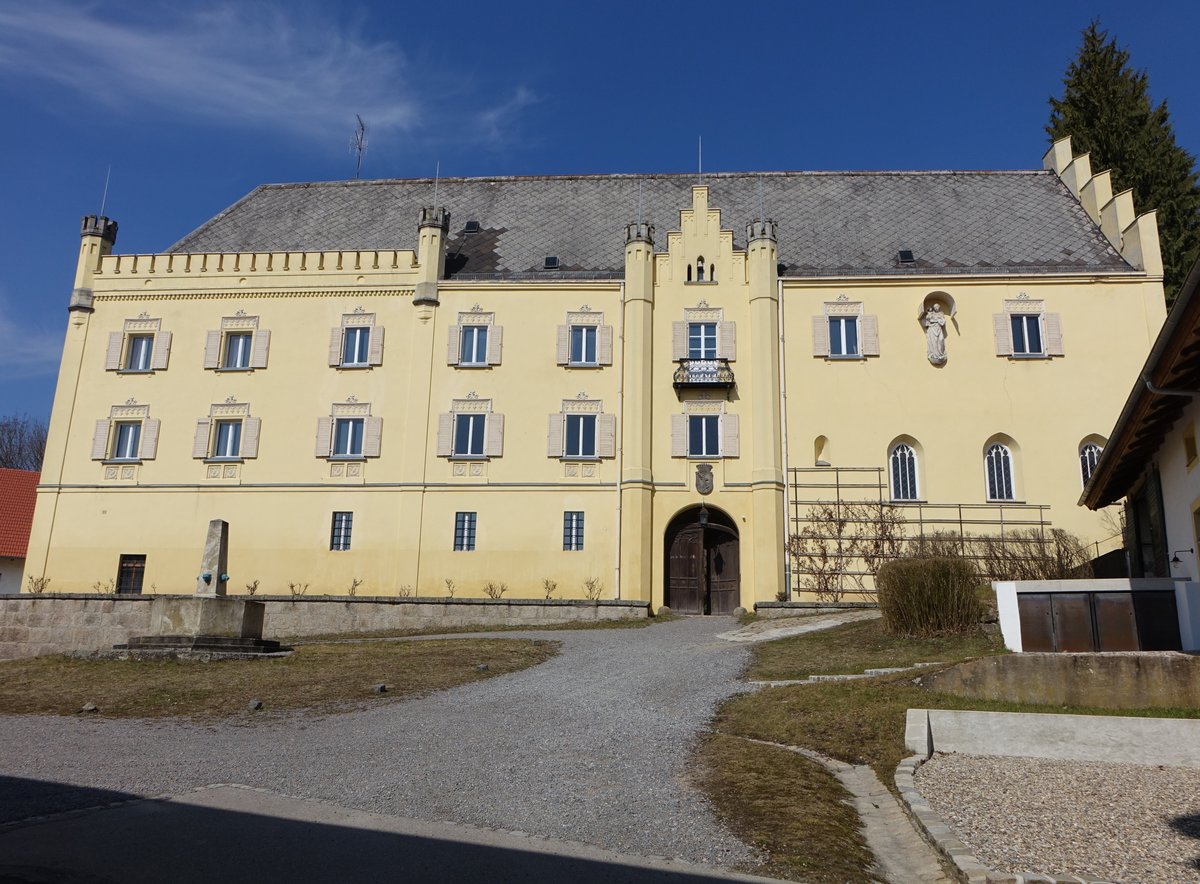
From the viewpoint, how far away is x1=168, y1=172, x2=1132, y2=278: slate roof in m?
34.5

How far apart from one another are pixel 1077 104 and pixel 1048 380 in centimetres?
2061

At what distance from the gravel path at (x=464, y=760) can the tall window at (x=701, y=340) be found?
18902mm

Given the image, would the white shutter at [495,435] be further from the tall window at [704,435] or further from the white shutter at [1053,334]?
the white shutter at [1053,334]

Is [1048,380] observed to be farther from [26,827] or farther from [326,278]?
[26,827]

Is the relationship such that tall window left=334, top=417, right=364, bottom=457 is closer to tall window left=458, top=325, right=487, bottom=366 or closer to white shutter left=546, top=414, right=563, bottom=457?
tall window left=458, top=325, right=487, bottom=366

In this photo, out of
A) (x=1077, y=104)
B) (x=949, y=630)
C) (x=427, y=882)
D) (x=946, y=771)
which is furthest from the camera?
(x=1077, y=104)

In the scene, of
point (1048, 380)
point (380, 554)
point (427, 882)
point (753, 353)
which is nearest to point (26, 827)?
point (427, 882)

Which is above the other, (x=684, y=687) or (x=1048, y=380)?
(x=1048, y=380)

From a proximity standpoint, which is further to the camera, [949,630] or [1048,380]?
[1048,380]

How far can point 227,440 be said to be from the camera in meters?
33.5

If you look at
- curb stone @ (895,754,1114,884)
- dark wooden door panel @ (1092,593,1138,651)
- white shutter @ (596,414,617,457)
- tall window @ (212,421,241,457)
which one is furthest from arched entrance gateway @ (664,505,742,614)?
curb stone @ (895,754,1114,884)

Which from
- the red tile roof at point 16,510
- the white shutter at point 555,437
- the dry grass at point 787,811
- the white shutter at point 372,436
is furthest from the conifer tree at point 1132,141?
the red tile roof at point 16,510

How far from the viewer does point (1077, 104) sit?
45031 millimetres

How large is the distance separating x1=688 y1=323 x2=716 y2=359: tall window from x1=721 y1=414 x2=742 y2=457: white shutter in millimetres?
2286
